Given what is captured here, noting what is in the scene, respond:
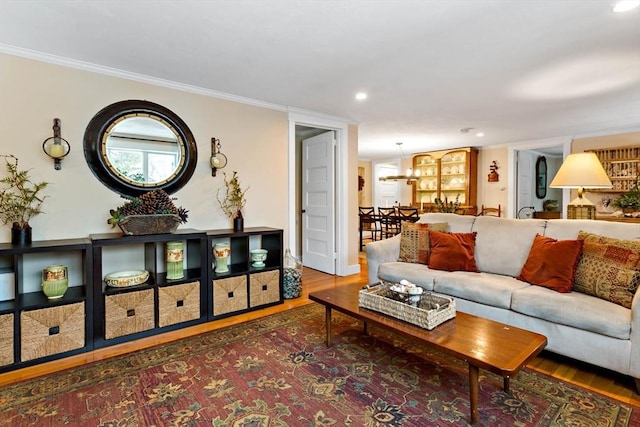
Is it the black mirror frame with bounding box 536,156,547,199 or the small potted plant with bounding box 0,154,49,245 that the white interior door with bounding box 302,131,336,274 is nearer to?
the small potted plant with bounding box 0,154,49,245

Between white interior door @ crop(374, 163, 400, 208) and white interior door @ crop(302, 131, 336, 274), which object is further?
white interior door @ crop(374, 163, 400, 208)

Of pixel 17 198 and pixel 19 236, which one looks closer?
pixel 19 236

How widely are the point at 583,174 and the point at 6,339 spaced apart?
15.0 ft

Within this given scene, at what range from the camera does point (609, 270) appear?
7.20 ft

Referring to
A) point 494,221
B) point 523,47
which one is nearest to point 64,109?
point 523,47

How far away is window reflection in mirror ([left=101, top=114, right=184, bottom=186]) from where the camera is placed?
2.90 meters

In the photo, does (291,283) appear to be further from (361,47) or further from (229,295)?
(361,47)

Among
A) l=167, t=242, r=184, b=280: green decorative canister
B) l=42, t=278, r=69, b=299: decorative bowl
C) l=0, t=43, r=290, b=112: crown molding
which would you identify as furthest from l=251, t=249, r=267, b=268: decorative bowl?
l=0, t=43, r=290, b=112: crown molding

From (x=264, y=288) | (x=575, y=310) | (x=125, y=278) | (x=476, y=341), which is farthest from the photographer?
(x=264, y=288)

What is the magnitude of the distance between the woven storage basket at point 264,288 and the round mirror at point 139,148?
1.20 meters

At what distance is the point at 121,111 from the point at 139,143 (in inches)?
11.7

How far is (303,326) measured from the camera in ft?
9.42

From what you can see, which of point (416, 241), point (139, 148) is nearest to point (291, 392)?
point (416, 241)

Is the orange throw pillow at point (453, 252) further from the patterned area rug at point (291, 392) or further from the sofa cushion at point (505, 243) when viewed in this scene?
the patterned area rug at point (291, 392)
